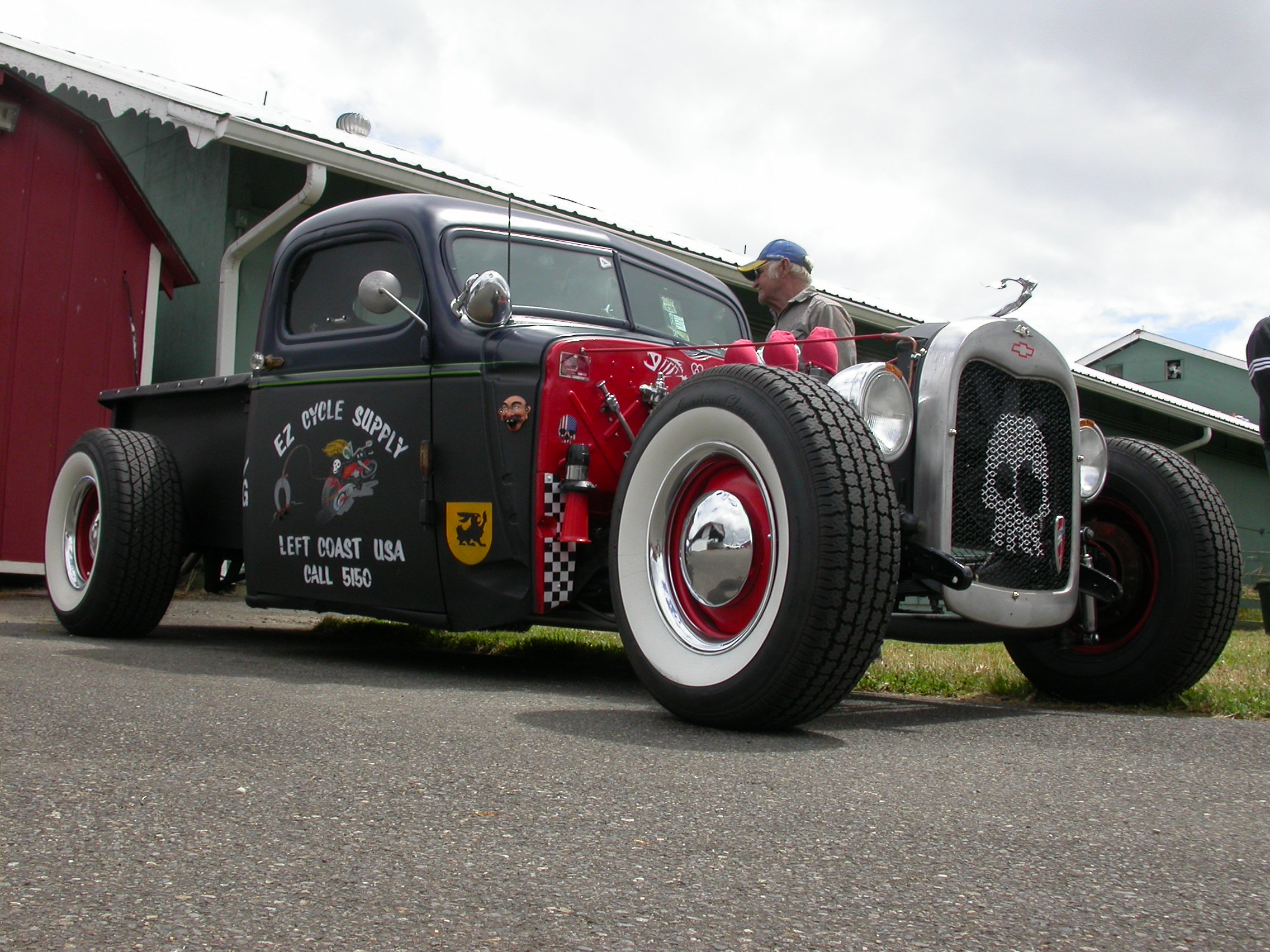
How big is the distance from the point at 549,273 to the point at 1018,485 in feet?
6.54

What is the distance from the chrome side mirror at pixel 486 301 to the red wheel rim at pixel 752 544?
1.13m

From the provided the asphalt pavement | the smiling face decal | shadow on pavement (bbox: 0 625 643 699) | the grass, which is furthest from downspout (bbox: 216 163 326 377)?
the asphalt pavement

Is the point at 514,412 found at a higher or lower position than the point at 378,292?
lower

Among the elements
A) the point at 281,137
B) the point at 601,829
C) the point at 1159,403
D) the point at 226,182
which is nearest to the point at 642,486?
the point at 601,829

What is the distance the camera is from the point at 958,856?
1.81 m

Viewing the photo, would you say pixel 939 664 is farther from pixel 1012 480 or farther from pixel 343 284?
pixel 343 284

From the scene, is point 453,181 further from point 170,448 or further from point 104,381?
point 170,448

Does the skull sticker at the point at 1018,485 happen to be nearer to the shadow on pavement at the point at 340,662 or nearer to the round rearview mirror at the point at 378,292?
the shadow on pavement at the point at 340,662

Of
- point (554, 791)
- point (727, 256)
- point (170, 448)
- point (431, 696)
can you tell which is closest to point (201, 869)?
point (554, 791)

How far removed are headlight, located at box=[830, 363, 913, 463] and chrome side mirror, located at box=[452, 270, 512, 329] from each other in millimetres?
1258

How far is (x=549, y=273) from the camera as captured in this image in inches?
184

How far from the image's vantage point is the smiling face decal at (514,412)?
3.93 metres

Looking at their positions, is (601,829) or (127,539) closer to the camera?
(601,829)

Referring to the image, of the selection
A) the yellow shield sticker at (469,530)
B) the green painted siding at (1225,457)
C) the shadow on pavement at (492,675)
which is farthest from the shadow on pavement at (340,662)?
the green painted siding at (1225,457)
